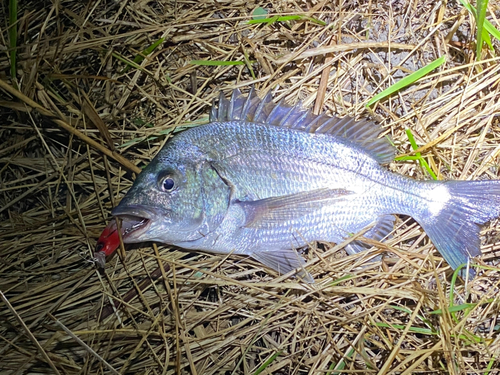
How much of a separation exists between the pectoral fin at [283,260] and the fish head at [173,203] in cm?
37

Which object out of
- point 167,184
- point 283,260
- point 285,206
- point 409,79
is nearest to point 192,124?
point 167,184

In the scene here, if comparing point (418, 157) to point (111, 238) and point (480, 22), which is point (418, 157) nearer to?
point (480, 22)

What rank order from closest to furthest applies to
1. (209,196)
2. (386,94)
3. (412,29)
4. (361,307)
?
(209,196) < (361,307) < (386,94) < (412,29)

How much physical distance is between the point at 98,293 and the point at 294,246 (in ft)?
4.13

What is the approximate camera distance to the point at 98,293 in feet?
7.90

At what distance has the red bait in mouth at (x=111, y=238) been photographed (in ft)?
7.13

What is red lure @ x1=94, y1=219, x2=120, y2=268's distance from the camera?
86.3 inches

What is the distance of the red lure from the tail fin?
1.83 m

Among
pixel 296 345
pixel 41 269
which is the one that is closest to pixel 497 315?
pixel 296 345

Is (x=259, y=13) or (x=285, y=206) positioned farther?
(x=259, y=13)

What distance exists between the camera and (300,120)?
2.40m

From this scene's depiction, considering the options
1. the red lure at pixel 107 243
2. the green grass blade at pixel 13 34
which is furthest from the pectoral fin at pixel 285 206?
the green grass blade at pixel 13 34

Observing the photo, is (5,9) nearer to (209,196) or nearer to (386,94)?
(209,196)

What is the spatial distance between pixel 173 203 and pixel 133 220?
274mm
